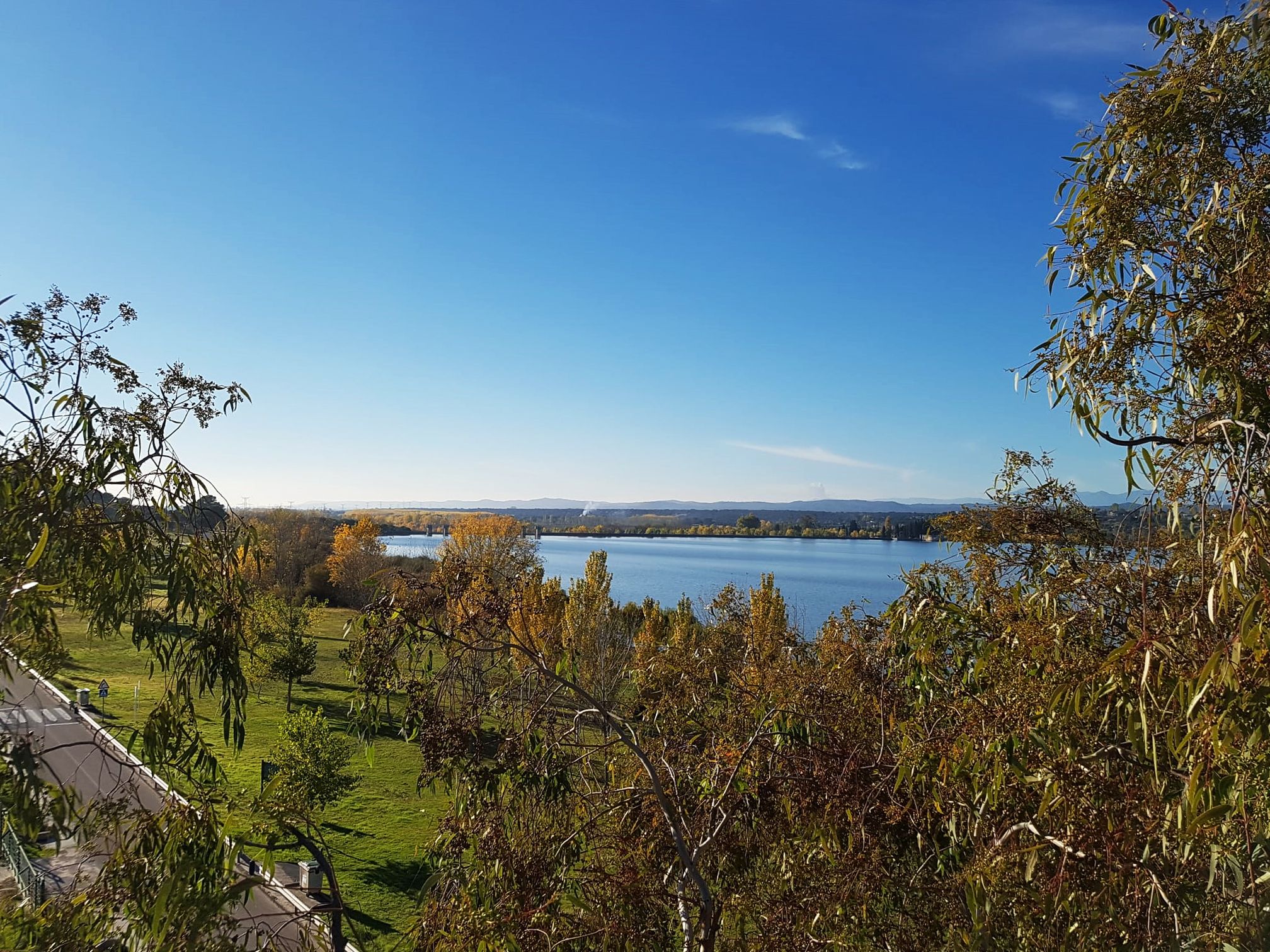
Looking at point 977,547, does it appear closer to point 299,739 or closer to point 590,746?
point 590,746

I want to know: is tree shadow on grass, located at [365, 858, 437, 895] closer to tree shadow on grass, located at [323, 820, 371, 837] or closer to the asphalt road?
tree shadow on grass, located at [323, 820, 371, 837]

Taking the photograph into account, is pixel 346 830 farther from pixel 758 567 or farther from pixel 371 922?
pixel 758 567

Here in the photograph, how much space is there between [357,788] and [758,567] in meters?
63.5

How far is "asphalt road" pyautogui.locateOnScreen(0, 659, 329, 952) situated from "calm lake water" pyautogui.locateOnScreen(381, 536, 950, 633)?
12.0ft

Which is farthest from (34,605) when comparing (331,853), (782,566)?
(782,566)

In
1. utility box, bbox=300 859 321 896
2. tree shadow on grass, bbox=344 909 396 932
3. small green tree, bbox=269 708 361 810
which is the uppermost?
small green tree, bbox=269 708 361 810

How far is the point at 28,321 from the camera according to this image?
286cm

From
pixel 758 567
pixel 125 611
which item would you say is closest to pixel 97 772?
pixel 125 611

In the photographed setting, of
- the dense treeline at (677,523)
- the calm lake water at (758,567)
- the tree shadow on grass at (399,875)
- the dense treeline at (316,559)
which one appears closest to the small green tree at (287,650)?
the dense treeline at (316,559)

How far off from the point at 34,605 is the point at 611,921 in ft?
8.50

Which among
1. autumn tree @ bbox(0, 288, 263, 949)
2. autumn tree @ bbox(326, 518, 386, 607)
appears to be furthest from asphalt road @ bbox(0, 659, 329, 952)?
autumn tree @ bbox(326, 518, 386, 607)

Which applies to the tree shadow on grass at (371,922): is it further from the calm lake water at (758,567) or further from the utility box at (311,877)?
the calm lake water at (758,567)

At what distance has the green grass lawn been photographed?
37.7ft

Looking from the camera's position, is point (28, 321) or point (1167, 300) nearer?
point (1167, 300)
